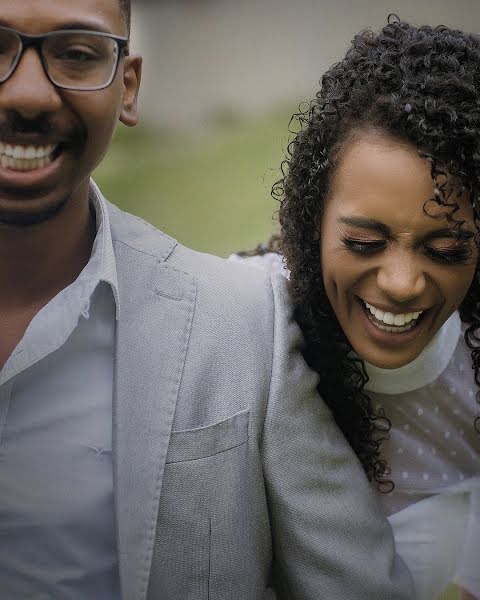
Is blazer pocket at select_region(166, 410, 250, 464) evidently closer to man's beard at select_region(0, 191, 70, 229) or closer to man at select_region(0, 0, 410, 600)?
man at select_region(0, 0, 410, 600)

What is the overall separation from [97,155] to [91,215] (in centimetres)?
27

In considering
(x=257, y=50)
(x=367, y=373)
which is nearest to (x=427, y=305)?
(x=367, y=373)

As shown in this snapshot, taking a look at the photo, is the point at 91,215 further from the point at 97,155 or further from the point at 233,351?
the point at 233,351

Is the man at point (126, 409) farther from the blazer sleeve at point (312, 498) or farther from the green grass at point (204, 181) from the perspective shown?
the green grass at point (204, 181)

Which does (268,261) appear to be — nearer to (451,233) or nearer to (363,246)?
(363,246)

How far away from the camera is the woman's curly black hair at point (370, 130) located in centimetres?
210

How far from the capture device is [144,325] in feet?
7.09

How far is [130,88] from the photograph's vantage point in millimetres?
2389

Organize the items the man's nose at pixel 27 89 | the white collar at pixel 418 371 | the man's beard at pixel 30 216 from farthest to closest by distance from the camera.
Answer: the white collar at pixel 418 371 < the man's beard at pixel 30 216 < the man's nose at pixel 27 89

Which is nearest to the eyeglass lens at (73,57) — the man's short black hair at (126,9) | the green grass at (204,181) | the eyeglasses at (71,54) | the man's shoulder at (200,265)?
the eyeglasses at (71,54)

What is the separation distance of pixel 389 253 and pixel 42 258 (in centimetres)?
82

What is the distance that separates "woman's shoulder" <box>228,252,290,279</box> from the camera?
8.79ft

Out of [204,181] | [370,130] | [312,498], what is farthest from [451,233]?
[204,181]

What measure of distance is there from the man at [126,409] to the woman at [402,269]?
188 millimetres
